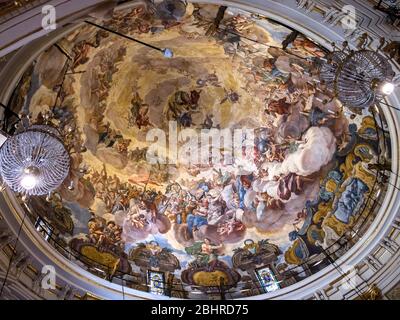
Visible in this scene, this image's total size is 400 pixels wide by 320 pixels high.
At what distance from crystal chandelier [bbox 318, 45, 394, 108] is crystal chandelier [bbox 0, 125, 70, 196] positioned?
15.2 feet

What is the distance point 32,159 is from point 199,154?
300 inches

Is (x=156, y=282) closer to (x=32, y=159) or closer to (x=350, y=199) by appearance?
(x=350, y=199)

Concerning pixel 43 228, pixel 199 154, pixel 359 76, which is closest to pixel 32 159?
pixel 43 228

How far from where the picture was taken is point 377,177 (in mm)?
12602

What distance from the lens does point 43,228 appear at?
12.5m

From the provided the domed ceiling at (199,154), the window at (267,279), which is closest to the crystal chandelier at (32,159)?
the domed ceiling at (199,154)

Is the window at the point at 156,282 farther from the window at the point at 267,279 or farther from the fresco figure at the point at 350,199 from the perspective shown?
the fresco figure at the point at 350,199

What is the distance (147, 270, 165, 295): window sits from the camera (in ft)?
44.4

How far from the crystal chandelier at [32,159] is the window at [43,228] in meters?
3.52

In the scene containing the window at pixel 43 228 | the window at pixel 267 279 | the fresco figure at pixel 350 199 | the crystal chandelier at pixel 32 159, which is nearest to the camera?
the crystal chandelier at pixel 32 159

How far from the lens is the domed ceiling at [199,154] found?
12742mm

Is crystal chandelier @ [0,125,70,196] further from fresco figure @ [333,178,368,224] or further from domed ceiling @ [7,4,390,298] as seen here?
fresco figure @ [333,178,368,224]

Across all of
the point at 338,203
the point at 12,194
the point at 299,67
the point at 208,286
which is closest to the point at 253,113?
the point at 299,67

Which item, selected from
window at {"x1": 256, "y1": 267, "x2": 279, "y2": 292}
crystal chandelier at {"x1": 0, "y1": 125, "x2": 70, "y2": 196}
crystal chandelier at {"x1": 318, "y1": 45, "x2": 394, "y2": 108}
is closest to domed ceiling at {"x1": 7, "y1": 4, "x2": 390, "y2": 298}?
window at {"x1": 256, "y1": 267, "x2": 279, "y2": 292}
